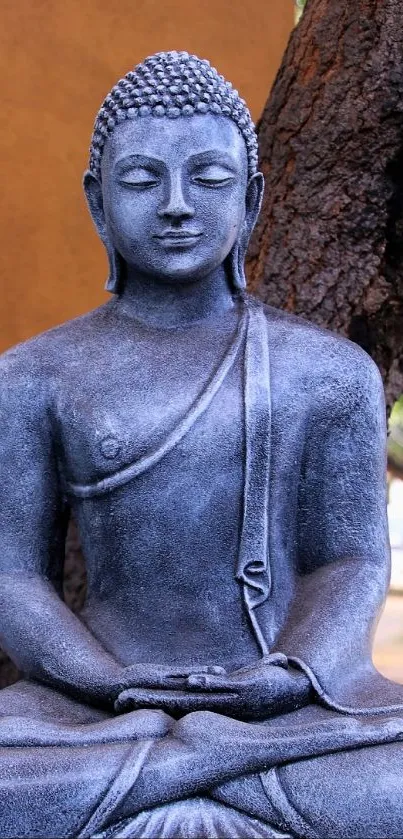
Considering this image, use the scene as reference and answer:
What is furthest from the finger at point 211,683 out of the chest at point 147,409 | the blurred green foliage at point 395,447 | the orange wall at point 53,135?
the blurred green foliage at point 395,447

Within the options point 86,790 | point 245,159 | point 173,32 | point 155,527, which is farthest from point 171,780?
point 173,32

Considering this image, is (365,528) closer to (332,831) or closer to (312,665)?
(312,665)

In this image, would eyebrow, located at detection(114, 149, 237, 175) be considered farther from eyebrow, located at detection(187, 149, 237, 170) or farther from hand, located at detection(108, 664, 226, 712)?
hand, located at detection(108, 664, 226, 712)

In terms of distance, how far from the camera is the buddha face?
107 inches

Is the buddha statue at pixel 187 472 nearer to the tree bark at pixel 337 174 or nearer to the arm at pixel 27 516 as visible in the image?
the arm at pixel 27 516

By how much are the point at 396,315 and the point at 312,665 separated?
5.67 ft

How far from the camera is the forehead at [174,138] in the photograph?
2.72m

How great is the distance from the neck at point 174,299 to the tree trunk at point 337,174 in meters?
1.05

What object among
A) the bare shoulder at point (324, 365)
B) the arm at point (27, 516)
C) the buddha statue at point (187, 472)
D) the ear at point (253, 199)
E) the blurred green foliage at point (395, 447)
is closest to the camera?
the buddha statue at point (187, 472)

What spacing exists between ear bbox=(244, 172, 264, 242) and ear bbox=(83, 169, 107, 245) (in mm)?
301

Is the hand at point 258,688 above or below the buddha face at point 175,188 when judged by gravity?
below

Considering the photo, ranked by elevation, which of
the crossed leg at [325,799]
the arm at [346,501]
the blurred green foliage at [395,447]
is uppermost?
the arm at [346,501]

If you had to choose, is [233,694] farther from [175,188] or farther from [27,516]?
[175,188]

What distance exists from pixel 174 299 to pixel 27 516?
533mm
